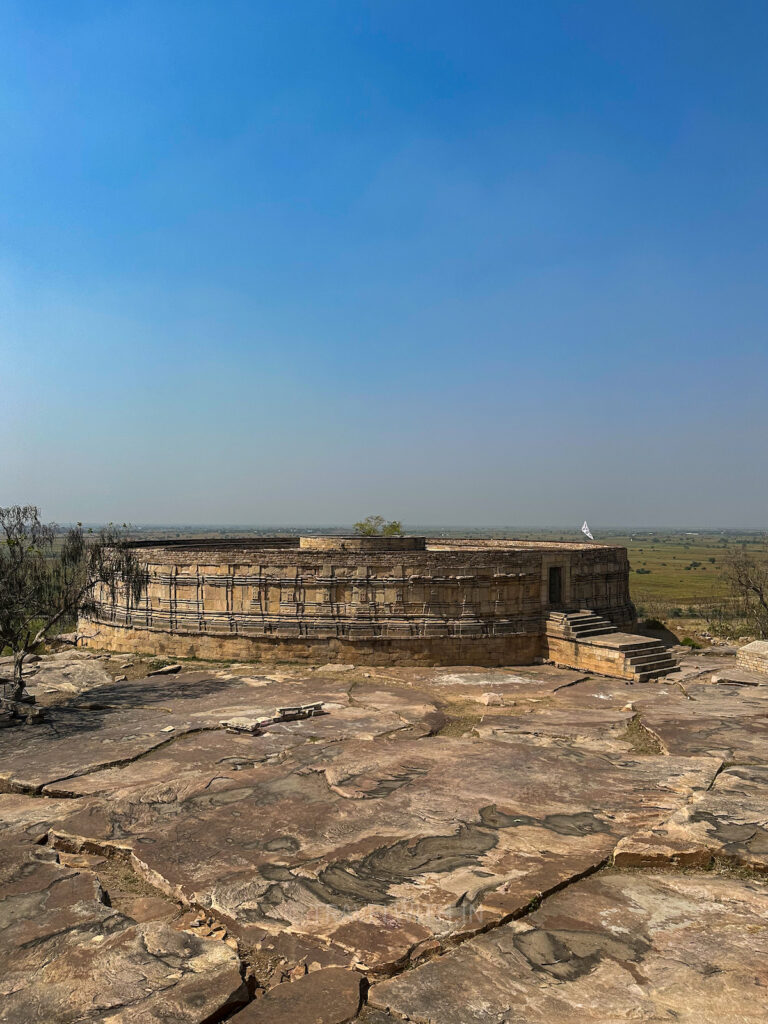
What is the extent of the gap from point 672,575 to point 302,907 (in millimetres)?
73607

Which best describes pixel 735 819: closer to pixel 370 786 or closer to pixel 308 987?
pixel 370 786

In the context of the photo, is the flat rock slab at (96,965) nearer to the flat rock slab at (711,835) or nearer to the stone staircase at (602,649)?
Answer: the flat rock slab at (711,835)

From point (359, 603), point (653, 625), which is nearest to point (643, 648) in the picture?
point (359, 603)

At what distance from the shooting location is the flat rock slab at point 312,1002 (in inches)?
158

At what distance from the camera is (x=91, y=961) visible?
4551 mm

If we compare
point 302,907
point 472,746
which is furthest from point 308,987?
point 472,746

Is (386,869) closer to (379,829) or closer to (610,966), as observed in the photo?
(379,829)

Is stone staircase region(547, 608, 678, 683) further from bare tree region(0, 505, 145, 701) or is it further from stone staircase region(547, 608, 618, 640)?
bare tree region(0, 505, 145, 701)

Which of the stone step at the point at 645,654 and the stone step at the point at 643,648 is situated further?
the stone step at the point at 643,648

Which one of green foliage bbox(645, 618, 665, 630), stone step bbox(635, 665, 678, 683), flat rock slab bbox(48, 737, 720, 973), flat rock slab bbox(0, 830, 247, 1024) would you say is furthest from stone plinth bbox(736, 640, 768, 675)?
flat rock slab bbox(0, 830, 247, 1024)

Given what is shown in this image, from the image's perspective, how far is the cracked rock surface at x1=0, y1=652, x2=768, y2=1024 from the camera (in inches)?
167

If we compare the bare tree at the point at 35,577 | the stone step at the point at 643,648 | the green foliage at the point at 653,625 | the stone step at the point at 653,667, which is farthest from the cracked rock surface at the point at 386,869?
the green foliage at the point at 653,625

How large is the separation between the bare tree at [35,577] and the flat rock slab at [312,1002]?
8.85 metres

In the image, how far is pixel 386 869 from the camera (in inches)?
229
